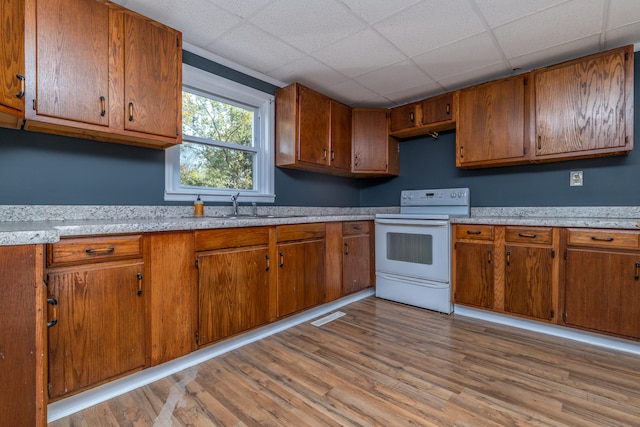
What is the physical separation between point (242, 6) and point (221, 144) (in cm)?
108

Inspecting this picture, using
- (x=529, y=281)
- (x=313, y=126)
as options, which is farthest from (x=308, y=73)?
(x=529, y=281)

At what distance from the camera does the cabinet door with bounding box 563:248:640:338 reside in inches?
77.6

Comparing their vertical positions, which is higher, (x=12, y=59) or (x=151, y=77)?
(x=151, y=77)

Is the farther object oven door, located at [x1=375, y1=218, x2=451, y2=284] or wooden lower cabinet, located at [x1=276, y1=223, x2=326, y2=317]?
oven door, located at [x1=375, y1=218, x2=451, y2=284]

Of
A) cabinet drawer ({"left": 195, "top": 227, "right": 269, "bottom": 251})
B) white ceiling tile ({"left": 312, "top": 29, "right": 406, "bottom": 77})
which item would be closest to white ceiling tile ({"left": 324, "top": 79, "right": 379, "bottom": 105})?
white ceiling tile ({"left": 312, "top": 29, "right": 406, "bottom": 77})

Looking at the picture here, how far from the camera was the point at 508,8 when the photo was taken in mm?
1884

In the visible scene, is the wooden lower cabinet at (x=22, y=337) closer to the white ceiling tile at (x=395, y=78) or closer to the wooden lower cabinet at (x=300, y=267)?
the wooden lower cabinet at (x=300, y=267)

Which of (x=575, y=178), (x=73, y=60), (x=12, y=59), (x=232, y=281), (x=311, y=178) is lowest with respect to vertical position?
(x=232, y=281)

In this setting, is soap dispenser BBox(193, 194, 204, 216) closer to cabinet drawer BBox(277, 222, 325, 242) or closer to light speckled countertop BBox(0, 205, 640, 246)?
light speckled countertop BBox(0, 205, 640, 246)

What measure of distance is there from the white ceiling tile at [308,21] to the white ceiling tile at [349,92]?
0.79 meters

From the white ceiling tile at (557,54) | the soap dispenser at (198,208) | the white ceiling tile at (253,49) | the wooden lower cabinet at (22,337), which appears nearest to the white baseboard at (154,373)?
the wooden lower cabinet at (22,337)

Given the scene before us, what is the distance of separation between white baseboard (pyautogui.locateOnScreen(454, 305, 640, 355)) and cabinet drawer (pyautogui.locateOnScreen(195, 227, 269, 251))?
1972mm

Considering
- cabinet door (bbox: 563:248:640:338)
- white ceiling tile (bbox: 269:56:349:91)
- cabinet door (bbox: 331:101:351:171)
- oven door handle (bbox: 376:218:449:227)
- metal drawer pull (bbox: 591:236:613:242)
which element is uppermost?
white ceiling tile (bbox: 269:56:349:91)

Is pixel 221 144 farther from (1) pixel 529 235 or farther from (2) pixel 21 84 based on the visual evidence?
(1) pixel 529 235
